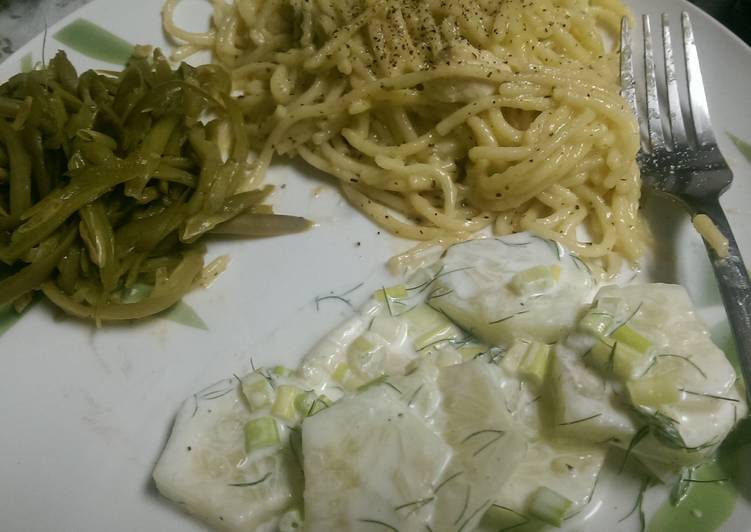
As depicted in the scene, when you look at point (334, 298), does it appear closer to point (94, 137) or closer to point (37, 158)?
point (94, 137)

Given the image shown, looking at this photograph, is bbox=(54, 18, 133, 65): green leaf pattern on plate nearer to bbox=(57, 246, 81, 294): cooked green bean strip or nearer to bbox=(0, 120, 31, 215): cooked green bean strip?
bbox=(0, 120, 31, 215): cooked green bean strip

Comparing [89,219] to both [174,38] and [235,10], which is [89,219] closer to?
[174,38]

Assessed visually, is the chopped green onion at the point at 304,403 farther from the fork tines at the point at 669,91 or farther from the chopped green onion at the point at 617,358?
the fork tines at the point at 669,91

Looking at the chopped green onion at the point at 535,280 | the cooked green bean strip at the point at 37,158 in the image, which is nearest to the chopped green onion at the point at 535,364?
the chopped green onion at the point at 535,280

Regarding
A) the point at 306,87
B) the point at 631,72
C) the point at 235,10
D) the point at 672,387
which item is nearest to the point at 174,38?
the point at 235,10

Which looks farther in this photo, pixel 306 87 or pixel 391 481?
pixel 306 87
